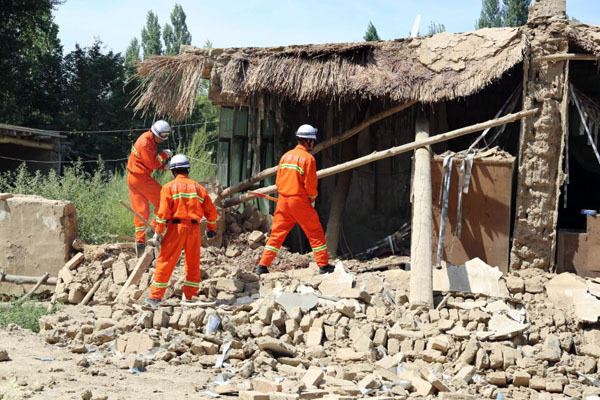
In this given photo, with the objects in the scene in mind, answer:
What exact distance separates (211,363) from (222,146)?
17.4 feet

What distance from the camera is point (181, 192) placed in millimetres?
7566

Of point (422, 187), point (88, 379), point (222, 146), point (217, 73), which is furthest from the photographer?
point (222, 146)

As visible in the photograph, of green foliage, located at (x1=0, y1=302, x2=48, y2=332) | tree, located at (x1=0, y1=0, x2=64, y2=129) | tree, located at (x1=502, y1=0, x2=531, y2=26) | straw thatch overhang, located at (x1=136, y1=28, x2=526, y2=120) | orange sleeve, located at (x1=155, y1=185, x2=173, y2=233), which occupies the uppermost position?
tree, located at (x1=502, y1=0, x2=531, y2=26)

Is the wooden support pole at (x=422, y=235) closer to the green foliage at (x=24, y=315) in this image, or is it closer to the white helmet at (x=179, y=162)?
the white helmet at (x=179, y=162)

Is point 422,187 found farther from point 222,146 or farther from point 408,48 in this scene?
point 222,146

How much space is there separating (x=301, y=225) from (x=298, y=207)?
8.8 inches

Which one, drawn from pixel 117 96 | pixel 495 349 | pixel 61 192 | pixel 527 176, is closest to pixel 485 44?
pixel 527 176

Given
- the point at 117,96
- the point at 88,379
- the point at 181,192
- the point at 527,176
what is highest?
the point at 117,96

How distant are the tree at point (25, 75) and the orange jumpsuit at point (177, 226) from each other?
12.4m

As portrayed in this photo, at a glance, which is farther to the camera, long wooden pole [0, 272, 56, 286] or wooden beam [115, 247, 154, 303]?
long wooden pole [0, 272, 56, 286]

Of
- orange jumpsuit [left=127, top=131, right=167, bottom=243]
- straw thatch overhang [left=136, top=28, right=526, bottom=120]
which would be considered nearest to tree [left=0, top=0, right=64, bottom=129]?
straw thatch overhang [left=136, top=28, right=526, bottom=120]

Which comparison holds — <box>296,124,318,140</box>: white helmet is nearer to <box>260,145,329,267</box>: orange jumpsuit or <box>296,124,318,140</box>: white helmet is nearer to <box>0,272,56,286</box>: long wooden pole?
<box>260,145,329,267</box>: orange jumpsuit

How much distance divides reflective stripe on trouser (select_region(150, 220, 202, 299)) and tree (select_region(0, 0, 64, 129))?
40.9ft

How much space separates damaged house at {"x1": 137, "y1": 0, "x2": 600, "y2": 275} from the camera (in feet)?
28.3
